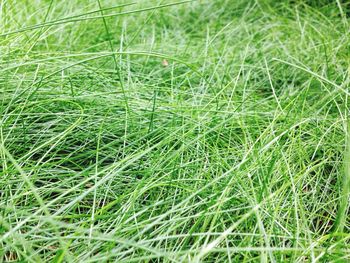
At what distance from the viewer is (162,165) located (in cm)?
109

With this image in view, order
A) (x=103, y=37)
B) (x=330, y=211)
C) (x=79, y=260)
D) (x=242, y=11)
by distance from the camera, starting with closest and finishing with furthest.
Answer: (x=79, y=260) < (x=330, y=211) < (x=103, y=37) < (x=242, y=11)

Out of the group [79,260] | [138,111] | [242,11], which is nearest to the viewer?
[79,260]

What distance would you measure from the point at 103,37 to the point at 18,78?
0.63m

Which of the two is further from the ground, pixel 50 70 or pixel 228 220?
pixel 50 70

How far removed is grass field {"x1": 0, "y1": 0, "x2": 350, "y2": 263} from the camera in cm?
87

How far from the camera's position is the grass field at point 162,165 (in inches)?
34.2

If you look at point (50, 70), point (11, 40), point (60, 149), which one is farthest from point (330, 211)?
point (11, 40)

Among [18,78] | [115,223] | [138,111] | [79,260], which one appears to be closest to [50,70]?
[18,78]

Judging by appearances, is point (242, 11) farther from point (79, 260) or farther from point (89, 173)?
point (79, 260)

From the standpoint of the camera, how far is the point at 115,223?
966 millimetres

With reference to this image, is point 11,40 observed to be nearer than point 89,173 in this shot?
No

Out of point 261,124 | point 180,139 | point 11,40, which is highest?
point 11,40

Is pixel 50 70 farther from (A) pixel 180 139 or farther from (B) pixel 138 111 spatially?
(A) pixel 180 139

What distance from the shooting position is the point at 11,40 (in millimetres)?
1417
